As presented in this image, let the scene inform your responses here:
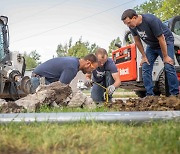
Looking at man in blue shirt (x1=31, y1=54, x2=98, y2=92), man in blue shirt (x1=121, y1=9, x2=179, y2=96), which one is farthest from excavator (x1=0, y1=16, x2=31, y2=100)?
man in blue shirt (x1=121, y1=9, x2=179, y2=96)

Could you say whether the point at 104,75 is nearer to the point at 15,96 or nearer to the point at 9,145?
the point at 15,96

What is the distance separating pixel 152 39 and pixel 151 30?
18 cm

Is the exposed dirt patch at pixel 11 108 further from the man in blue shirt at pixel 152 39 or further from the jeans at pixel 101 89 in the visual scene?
the jeans at pixel 101 89

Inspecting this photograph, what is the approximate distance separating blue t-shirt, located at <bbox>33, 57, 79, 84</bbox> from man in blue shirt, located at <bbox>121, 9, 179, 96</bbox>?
3.50 feet

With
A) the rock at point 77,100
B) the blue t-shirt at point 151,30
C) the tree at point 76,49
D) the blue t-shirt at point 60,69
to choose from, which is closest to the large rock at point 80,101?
the rock at point 77,100

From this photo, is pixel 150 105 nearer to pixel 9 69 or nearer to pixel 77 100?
pixel 77 100

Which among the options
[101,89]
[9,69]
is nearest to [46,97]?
[101,89]

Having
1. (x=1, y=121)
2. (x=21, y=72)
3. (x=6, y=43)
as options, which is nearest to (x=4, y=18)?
(x=6, y=43)

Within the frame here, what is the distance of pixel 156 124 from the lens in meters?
3.02

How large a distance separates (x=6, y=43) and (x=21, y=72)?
2.93ft

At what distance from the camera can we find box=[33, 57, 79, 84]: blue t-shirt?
17.9 feet

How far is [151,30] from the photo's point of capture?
18.9 feet

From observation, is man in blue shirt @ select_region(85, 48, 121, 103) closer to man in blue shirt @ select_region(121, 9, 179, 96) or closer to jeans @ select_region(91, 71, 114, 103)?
jeans @ select_region(91, 71, 114, 103)

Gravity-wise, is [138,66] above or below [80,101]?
above
